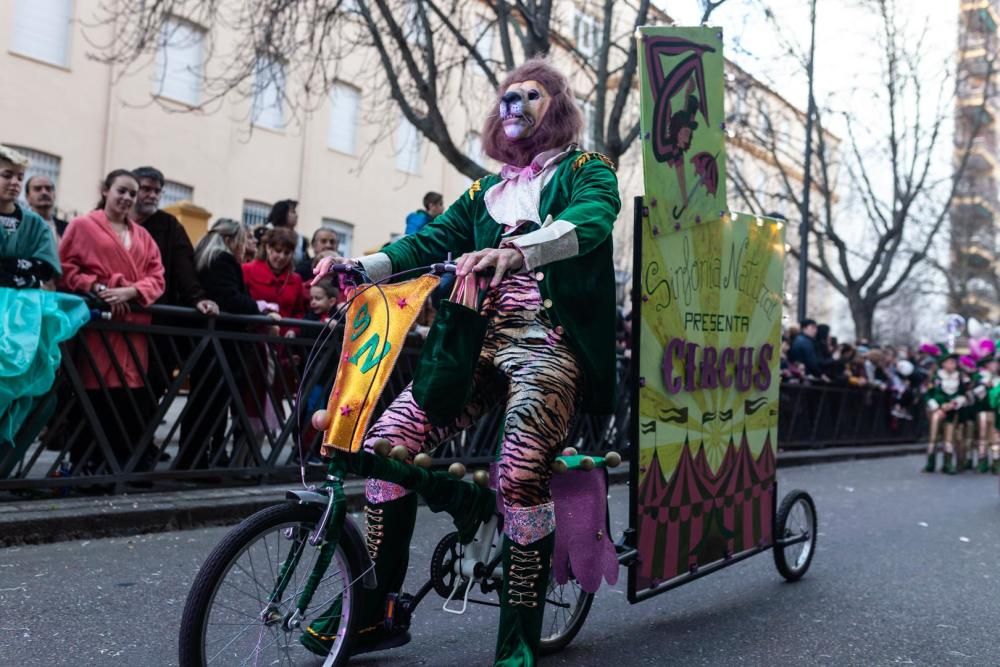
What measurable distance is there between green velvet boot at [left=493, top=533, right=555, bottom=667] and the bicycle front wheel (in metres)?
0.45

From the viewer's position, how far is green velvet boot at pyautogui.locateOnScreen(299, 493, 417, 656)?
3.04 meters

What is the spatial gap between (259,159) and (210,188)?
139 cm

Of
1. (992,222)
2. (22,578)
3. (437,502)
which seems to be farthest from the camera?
(992,222)

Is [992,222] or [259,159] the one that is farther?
[992,222]

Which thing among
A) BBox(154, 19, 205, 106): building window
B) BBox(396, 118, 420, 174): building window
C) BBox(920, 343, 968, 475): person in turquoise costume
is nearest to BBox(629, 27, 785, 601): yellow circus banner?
BBox(920, 343, 968, 475): person in turquoise costume

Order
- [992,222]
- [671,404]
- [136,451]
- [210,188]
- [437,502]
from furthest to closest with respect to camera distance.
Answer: [992,222]
[210,188]
[136,451]
[671,404]
[437,502]

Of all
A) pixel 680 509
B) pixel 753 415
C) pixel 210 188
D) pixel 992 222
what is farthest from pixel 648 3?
pixel 992 222

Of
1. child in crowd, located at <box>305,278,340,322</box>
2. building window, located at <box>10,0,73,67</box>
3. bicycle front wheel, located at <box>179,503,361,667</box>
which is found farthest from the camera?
building window, located at <box>10,0,73,67</box>

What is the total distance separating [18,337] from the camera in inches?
201

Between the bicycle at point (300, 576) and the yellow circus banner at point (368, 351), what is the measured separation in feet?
0.34

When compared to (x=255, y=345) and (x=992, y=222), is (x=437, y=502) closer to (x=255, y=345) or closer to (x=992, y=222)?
(x=255, y=345)

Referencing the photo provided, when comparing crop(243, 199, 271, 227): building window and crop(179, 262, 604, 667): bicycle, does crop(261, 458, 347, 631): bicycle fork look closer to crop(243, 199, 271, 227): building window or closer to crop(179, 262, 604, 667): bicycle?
crop(179, 262, 604, 667): bicycle

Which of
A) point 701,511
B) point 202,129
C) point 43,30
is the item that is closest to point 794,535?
point 701,511

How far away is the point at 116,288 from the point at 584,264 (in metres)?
3.62
